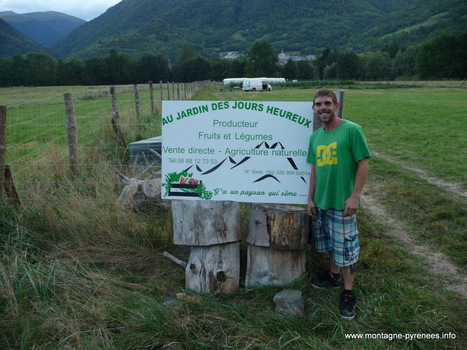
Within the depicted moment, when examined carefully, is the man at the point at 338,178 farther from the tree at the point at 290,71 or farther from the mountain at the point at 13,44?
the mountain at the point at 13,44

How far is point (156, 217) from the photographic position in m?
→ 5.04

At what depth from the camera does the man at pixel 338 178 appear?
9.88 feet

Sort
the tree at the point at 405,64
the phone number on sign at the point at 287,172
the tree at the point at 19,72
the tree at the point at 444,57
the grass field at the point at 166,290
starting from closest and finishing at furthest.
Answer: the grass field at the point at 166,290
the phone number on sign at the point at 287,172
the tree at the point at 19,72
the tree at the point at 444,57
the tree at the point at 405,64

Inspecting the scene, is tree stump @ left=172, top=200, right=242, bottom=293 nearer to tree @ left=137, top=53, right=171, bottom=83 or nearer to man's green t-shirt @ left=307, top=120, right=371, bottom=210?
man's green t-shirt @ left=307, top=120, right=371, bottom=210

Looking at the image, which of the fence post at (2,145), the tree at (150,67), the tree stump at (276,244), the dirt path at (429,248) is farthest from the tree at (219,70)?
the tree stump at (276,244)

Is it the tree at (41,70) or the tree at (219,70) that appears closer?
the tree at (41,70)

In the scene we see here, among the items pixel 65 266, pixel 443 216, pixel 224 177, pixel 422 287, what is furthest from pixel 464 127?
pixel 65 266

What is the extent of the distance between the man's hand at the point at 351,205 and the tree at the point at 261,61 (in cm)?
10950

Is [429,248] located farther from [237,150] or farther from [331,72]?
[331,72]

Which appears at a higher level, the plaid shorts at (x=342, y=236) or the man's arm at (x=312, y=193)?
the man's arm at (x=312, y=193)

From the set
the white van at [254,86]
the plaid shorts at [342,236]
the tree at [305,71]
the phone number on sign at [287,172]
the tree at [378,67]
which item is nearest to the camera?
the plaid shorts at [342,236]

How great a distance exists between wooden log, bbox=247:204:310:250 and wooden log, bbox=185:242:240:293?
359 millimetres

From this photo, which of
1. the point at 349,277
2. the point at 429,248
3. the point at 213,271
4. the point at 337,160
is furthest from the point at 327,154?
the point at 429,248

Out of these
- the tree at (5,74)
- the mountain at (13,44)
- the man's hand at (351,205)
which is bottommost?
the man's hand at (351,205)
